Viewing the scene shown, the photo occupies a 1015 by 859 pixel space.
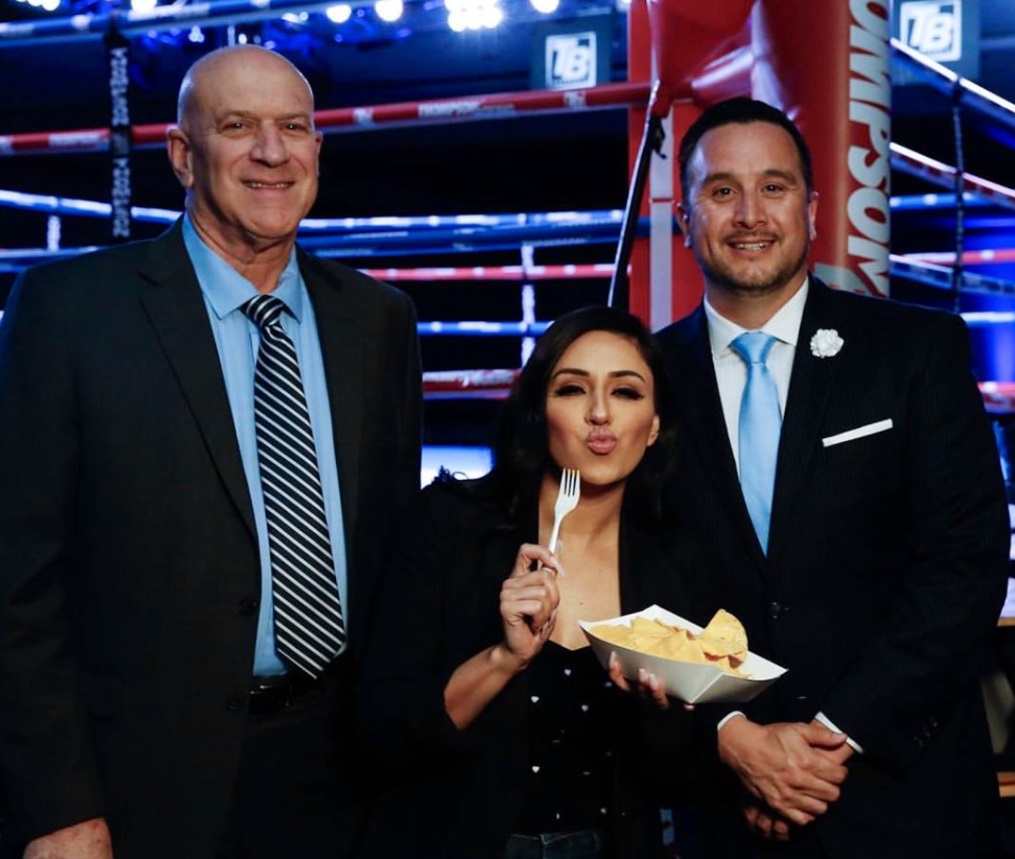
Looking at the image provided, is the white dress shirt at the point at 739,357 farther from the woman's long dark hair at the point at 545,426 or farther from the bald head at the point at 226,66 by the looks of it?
the bald head at the point at 226,66

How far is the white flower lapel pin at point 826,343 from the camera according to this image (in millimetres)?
1648

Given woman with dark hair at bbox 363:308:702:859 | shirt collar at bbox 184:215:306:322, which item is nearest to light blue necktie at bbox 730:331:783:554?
woman with dark hair at bbox 363:308:702:859

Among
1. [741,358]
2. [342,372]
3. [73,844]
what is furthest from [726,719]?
[73,844]

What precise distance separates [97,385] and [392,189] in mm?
8377

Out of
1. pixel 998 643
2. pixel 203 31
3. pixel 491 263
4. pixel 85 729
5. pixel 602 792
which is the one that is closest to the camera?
pixel 85 729

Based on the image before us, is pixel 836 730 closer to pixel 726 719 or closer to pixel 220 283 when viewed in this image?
pixel 726 719

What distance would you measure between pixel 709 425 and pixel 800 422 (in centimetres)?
12

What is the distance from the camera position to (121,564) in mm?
1445

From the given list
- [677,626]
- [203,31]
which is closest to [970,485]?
[677,626]

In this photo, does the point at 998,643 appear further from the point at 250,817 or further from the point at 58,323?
the point at 58,323

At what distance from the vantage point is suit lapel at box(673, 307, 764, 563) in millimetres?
1609

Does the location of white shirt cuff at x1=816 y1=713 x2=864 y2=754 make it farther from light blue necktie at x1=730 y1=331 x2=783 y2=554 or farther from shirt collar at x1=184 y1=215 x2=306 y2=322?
shirt collar at x1=184 y1=215 x2=306 y2=322

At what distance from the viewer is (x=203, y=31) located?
770 centimetres

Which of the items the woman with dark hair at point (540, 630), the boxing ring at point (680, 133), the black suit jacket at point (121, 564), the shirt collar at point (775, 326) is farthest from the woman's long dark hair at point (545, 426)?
the boxing ring at point (680, 133)
